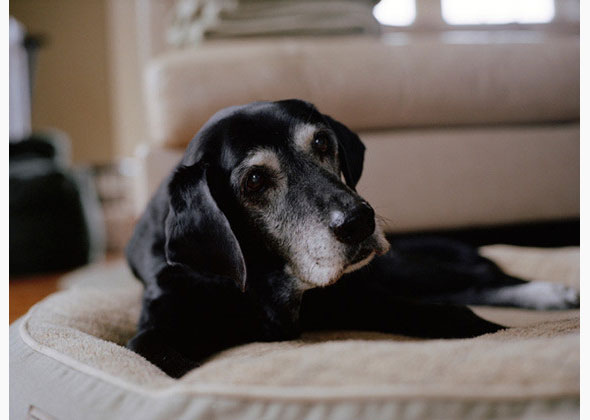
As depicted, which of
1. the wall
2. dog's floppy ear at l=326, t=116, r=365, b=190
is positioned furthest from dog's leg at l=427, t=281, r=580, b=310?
the wall

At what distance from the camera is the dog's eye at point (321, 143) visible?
0.89 meters

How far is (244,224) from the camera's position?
0.90 meters

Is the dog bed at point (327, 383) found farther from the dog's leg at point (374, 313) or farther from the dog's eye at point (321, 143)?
the dog's eye at point (321, 143)

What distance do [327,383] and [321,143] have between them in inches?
17.9

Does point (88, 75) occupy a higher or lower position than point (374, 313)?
higher

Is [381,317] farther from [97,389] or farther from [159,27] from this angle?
[159,27]

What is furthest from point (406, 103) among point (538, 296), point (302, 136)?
point (302, 136)

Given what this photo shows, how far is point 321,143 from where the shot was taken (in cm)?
90

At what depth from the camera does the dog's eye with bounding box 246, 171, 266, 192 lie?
0.85 meters

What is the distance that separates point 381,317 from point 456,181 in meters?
0.77

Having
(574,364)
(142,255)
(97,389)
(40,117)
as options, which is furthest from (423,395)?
(40,117)

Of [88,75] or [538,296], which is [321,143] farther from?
[88,75]

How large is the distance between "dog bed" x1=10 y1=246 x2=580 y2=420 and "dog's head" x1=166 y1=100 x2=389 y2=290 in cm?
19

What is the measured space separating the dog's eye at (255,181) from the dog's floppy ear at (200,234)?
65 mm
